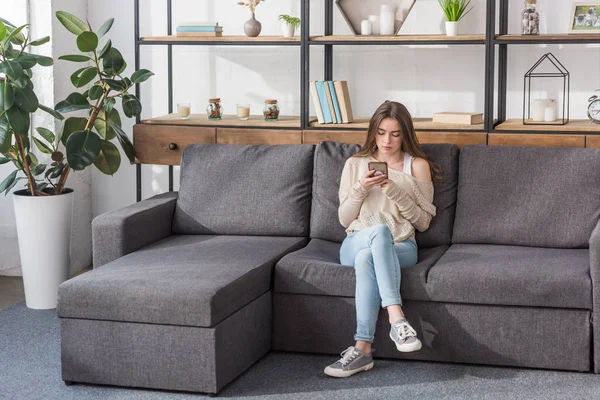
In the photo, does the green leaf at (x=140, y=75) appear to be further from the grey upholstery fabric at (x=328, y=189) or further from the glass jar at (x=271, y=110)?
the grey upholstery fabric at (x=328, y=189)

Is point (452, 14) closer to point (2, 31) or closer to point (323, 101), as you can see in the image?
point (323, 101)

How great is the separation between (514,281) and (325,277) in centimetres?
70

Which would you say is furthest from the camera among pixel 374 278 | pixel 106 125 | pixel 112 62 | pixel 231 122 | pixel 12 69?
pixel 231 122

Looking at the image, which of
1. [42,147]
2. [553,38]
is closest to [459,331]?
[553,38]

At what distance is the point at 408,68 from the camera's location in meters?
4.79

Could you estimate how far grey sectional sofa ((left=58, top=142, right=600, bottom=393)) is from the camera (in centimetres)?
328

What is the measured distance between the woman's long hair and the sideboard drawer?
100cm

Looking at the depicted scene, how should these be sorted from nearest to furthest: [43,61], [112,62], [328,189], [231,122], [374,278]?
[374,278]
[328,189]
[43,61]
[112,62]
[231,122]

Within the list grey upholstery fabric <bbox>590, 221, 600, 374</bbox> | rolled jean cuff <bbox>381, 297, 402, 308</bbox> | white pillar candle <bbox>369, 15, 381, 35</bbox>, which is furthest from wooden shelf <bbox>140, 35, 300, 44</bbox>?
grey upholstery fabric <bbox>590, 221, 600, 374</bbox>

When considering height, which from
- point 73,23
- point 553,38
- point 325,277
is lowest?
point 325,277

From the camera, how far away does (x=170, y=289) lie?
3248mm

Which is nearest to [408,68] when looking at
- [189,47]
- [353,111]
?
[353,111]

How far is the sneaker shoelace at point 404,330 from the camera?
3363 millimetres

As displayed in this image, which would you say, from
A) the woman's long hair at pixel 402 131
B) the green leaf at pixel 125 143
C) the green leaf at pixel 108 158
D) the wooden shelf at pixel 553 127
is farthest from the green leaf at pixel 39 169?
the wooden shelf at pixel 553 127
